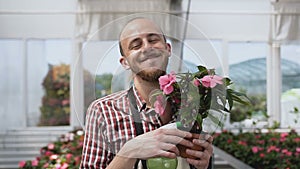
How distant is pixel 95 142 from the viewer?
0.87 meters

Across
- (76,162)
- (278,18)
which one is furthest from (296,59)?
(76,162)

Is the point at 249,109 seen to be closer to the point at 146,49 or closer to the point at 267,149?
the point at 267,149

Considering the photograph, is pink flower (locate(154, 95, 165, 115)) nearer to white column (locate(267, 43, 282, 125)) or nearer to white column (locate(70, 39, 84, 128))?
white column (locate(70, 39, 84, 128))

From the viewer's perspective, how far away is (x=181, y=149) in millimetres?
780

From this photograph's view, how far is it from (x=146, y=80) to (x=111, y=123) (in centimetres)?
10

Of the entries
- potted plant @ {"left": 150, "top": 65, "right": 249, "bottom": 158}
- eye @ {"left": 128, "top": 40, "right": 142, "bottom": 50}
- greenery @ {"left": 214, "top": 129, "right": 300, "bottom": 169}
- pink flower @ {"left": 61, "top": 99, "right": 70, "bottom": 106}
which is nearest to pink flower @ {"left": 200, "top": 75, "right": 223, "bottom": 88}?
potted plant @ {"left": 150, "top": 65, "right": 249, "bottom": 158}

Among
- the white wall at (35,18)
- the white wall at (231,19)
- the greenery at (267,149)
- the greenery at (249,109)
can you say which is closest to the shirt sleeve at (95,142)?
the greenery at (267,149)

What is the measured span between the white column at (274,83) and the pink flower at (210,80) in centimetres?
295

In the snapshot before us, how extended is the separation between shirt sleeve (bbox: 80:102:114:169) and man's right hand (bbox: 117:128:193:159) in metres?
0.07

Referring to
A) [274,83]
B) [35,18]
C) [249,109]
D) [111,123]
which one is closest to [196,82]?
[111,123]

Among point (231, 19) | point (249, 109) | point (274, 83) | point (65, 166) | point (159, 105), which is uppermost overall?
point (231, 19)

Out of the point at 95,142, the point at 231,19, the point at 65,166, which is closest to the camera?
the point at 95,142

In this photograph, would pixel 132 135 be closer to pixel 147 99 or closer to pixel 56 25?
pixel 147 99

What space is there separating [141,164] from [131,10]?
3.95 meters
